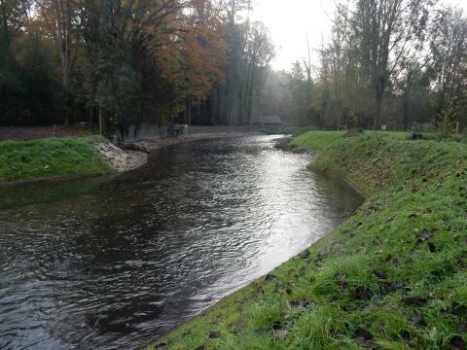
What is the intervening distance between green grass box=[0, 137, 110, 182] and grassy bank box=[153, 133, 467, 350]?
14.2 meters

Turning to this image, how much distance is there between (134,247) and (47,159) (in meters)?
11.6

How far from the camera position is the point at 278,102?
3824 inches

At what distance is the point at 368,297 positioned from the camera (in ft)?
13.2

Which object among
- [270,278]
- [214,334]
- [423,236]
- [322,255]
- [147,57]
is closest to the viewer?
[214,334]

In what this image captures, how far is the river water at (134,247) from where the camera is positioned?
18.5ft

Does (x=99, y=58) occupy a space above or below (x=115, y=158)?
above

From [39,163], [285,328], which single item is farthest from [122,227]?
[39,163]

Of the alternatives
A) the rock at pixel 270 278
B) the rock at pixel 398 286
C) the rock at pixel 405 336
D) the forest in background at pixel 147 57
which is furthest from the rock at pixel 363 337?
the forest in background at pixel 147 57

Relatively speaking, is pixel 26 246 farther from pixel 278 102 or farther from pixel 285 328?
pixel 278 102

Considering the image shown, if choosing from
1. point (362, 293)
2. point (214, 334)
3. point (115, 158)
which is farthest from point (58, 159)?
point (362, 293)

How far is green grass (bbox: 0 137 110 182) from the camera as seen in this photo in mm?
16359

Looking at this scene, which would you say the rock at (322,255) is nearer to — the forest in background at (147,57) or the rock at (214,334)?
the rock at (214,334)

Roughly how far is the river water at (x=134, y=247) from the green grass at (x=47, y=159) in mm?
1620

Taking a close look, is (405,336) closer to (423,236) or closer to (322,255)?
(423,236)
